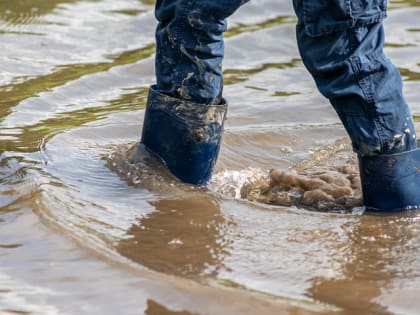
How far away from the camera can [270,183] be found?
3346 mm

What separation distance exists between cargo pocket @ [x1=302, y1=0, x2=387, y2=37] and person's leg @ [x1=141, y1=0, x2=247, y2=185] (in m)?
0.34

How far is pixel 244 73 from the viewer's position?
498 centimetres

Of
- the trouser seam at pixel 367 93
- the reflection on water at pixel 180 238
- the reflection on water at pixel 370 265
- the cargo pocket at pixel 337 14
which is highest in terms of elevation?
the cargo pocket at pixel 337 14

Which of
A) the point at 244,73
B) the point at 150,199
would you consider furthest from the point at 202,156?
the point at 244,73

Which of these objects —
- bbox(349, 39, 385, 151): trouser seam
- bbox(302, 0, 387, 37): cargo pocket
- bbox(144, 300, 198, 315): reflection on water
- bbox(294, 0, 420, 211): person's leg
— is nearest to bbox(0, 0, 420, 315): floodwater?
bbox(144, 300, 198, 315): reflection on water

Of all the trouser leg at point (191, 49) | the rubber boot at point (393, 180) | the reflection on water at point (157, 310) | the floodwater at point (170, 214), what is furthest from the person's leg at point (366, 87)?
the reflection on water at point (157, 310)

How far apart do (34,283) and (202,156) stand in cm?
94

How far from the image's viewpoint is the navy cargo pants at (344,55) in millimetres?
2801

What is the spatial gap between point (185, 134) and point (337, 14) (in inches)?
27.7

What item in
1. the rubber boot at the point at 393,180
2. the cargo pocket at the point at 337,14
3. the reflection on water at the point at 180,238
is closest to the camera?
the reflection on water at the point at 180,238

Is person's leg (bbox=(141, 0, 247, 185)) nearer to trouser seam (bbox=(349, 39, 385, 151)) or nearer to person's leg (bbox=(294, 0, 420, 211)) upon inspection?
person's leg (bbox=(294, 0, 420, 211))

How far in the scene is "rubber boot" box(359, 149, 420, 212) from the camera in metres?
2.96

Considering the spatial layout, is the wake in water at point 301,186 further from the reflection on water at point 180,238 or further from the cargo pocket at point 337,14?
the cargo pocket at point 337,14

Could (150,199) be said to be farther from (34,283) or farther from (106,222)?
(34,283)
